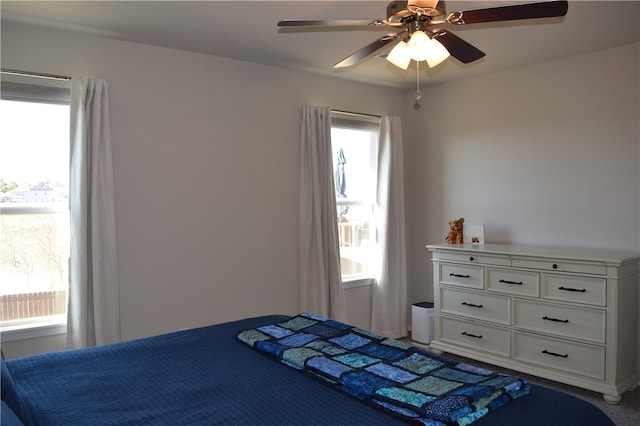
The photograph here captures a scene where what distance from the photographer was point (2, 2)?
8.79ft

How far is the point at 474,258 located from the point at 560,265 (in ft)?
2.14

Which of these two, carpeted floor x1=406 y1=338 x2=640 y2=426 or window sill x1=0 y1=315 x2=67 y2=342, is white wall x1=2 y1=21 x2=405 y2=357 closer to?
window sill x1=0 y1=315 x2=67 y2=342

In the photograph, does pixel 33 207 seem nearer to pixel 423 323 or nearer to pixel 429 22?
pixel 429 22

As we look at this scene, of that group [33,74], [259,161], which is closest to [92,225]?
[33,74]

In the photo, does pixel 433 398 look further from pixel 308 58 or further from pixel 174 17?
pixel 308 58

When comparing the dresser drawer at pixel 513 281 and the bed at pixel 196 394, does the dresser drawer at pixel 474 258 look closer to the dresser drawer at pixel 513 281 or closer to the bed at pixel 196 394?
the dresser drawer at pixel 513 281

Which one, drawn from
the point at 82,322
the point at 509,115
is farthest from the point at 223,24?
the point at 509,115

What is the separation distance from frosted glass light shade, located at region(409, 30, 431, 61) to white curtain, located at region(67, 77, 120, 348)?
2061 mm

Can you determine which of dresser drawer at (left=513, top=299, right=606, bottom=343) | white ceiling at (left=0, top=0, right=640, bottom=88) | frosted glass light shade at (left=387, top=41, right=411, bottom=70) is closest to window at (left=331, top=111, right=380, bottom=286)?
white ceiling at (left=0, top=0, right=640, bottom=88)

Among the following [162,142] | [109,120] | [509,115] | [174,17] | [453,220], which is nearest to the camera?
[174,17]

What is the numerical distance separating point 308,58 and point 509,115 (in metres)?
1.79

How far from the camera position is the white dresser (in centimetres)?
317

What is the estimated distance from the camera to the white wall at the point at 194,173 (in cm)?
330

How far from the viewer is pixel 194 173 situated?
361 cm
